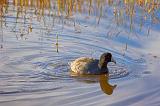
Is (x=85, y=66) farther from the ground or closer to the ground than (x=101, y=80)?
farther from the ground

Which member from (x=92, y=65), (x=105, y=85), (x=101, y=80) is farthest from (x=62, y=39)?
(x=105, y=85)

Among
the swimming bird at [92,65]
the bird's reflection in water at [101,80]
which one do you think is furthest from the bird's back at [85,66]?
the bird's reflection in water at [101,80]

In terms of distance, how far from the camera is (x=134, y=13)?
14391 millimetres

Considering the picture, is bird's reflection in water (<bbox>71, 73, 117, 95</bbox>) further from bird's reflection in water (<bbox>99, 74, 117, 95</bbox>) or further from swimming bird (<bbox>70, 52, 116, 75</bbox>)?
swimming bird (<bbox>70, 52, 116, 75</bbox>)

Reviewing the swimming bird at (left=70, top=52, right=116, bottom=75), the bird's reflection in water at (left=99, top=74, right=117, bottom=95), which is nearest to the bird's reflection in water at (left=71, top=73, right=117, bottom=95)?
the bird's reflection in water at (left=99, top=74, right=117, bottom=95)

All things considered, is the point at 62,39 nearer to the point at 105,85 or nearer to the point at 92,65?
the point at 92,65

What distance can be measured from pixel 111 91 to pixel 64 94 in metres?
0.90

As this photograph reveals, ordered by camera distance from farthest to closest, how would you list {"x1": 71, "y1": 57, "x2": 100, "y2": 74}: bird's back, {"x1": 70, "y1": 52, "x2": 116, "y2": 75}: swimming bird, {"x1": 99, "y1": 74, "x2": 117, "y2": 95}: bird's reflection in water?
1. {"x1": 70, "y1": 52, "x2": 116, "y2": 75}: swimming bird
2. {"x1": 71, "y1": 57, "x2": 100, "y2": 74}: bird's back
3. {"x1": 99, "y1": 74, "x2": 117, "y2": 95}: bird's reflection in water

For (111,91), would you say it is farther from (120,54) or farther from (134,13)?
(134,13)

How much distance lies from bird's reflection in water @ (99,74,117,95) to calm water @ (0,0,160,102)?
159 mm

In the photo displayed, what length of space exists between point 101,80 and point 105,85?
1.69 ft

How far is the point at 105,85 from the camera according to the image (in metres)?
9.05

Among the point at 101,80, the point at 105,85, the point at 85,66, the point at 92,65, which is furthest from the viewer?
the point at 92,65

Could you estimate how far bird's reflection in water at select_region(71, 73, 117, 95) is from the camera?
28.6 ft
